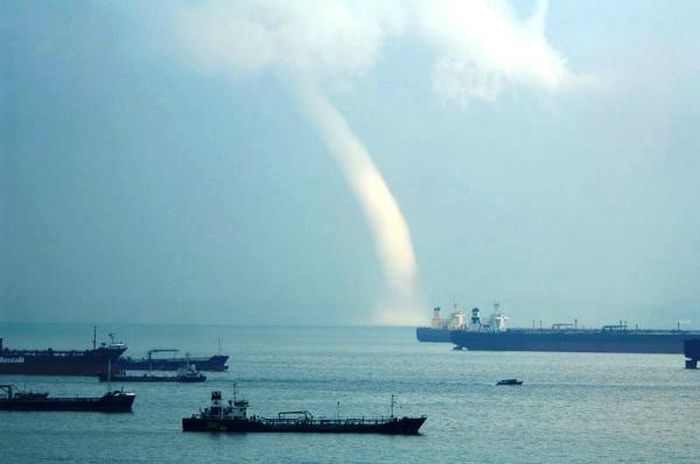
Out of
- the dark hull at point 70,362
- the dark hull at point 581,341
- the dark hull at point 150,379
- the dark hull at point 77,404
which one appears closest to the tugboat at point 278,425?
the dark hull at point 77,404

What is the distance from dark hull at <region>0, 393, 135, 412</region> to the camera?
7838 centimetres

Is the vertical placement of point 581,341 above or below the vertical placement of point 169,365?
above

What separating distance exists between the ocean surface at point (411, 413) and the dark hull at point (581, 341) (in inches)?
2146

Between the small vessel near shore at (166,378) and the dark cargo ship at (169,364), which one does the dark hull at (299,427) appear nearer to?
the small vessel near shore at (166,378)

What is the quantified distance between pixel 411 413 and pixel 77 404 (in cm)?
1741

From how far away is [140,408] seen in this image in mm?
81062

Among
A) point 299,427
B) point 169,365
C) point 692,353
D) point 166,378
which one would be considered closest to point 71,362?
point 166,378

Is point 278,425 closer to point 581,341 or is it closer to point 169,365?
point 169,365

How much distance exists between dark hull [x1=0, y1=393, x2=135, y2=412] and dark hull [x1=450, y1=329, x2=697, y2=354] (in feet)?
368

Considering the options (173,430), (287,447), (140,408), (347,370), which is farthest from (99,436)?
(347,370)

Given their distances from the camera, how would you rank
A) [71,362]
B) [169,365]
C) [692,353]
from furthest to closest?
[692,353], [169,365], [71,362]

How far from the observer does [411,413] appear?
79.1 meters

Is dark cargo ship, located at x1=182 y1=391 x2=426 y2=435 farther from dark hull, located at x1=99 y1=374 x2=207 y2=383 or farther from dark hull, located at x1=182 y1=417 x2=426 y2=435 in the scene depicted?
dark hull, located at x1=99 y1=374 x2=207 y2=383

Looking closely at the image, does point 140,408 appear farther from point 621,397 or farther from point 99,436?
point 621,397
